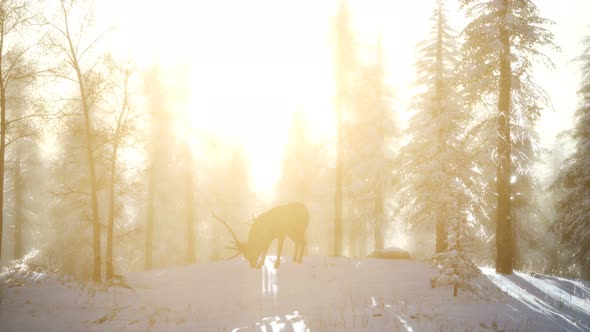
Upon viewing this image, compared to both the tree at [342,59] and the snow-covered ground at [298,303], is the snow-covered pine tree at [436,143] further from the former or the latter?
the snow-covered ground at [298,303]

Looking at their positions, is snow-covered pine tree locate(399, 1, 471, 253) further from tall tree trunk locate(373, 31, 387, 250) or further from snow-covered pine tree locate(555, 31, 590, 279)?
snow-covered pine tree locate(555, 31, 590, 279)

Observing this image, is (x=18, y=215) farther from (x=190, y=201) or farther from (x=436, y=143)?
(x=436, y=143)

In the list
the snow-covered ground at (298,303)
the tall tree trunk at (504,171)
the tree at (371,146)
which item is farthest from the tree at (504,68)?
the tree at (371,146)

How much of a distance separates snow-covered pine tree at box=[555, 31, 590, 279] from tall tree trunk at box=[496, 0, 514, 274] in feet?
27.1

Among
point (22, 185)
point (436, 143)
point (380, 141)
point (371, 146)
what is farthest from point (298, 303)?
point (22, 185)

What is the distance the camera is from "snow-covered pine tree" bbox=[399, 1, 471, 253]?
1917 cm

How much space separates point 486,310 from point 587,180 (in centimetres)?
1549

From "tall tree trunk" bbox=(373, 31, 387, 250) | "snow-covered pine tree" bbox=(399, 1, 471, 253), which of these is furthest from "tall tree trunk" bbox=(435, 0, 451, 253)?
"tall tree trunk" bbox=(373, 31, 387, 250)

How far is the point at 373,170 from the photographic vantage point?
86.2 ft

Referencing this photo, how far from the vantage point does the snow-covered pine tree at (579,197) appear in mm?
20234

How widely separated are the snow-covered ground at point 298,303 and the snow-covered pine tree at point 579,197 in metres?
7.85

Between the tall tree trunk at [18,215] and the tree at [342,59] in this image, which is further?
the tall tree trunk at [18,215]

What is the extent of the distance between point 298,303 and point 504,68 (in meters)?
12.5

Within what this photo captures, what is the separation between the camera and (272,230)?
49.8ft
